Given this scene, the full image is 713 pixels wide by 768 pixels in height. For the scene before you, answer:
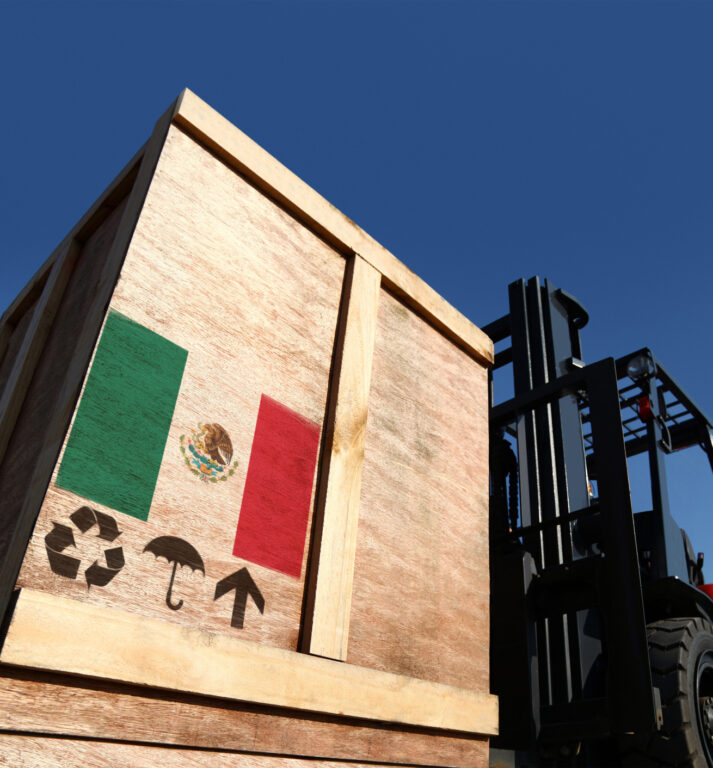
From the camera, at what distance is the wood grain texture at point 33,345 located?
251 cm

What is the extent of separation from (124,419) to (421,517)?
1347 millimetres

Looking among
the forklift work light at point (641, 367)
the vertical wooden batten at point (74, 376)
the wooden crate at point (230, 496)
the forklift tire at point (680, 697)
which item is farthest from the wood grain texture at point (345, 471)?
the forklift work light at point (641, 367)

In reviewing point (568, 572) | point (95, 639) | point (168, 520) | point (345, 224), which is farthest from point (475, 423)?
point (95, 639)

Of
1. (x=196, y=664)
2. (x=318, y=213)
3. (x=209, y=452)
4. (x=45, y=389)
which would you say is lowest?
(x=196, y=664)

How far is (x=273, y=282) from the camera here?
254cm

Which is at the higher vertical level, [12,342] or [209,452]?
[12,342]

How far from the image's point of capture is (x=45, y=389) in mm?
2377

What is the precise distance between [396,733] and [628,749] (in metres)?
1.49

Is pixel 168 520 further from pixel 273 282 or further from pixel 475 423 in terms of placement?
pixel 475 423

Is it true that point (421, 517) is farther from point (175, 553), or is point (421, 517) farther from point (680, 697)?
point (680, 697)

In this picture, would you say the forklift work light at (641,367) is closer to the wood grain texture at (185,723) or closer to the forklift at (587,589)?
the forklift at (587,589)

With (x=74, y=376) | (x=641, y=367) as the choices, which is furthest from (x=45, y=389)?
(x=641, y=367)

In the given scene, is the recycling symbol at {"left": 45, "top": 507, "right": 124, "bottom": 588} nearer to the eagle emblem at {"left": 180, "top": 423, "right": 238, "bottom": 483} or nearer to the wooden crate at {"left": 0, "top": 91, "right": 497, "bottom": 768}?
the wooden crate at {"left": 0, "top": 91, "right": 497, "bottom": 768}

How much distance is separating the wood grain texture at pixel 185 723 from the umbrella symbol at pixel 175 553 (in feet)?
0.86
